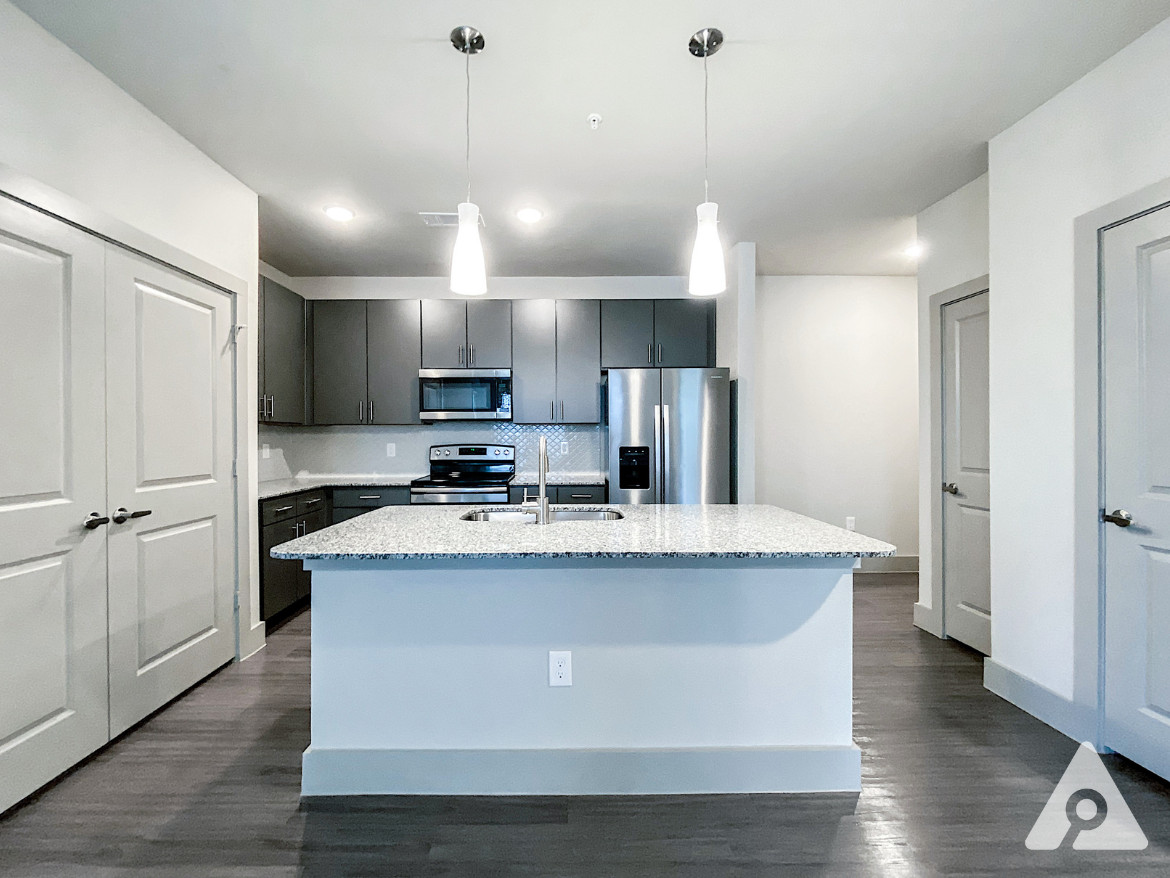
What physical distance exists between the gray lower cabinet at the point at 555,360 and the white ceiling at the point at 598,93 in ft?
3.71

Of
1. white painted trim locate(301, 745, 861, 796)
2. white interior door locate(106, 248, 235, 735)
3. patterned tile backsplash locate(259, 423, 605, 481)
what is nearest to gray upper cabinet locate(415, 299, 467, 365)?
patterned tile backsplash locate(259, 423, 605, 481)

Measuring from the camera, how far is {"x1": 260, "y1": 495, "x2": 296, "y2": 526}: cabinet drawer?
138 inches

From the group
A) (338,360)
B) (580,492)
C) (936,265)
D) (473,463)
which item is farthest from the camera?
(473,463)

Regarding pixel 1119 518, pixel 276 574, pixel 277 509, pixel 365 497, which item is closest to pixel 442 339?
pixel 365 497

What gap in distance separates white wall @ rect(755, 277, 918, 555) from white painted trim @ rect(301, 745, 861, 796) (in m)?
3.30

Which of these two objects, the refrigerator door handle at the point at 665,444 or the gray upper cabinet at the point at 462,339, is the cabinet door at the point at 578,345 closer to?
the gray upper cabinet at the point at 462,339

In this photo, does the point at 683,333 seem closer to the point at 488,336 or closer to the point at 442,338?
the point at 488,336

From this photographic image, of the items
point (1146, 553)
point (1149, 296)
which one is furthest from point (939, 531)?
point (1149, 296)

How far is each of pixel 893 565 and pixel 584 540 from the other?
167 inches

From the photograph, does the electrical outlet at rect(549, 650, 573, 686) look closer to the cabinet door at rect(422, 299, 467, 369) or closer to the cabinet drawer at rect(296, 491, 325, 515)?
the cabinet drawer at rect(296, 491, 325, 515)

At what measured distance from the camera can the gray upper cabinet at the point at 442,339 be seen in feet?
15.8

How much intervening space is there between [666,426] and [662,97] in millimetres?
2253

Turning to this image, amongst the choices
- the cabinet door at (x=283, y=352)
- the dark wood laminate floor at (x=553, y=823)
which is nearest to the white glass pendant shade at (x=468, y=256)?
the dark wood laminate floor at (x=553, y=823)

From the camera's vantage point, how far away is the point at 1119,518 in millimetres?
2146
